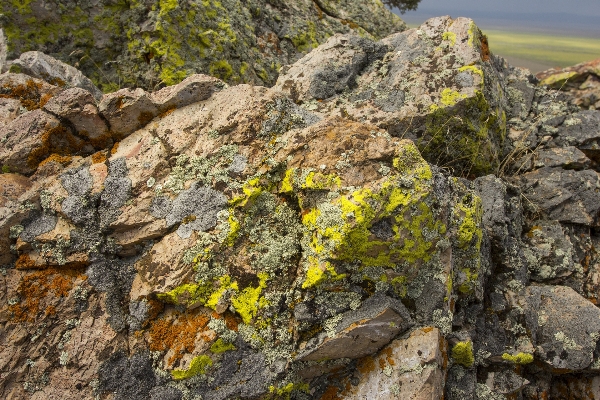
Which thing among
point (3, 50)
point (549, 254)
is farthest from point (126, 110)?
point (549, 254)

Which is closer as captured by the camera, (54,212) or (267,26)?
(54,212)

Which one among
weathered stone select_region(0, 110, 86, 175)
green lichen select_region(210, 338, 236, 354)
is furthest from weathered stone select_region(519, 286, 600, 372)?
weathered stone select_region(0, 110, 86, 175)

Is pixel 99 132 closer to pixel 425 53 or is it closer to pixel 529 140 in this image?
pixel 425 53

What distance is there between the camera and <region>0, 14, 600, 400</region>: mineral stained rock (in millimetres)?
4145

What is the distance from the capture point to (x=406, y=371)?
162 inches

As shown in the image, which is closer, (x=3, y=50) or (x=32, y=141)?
(x=32, y=141)

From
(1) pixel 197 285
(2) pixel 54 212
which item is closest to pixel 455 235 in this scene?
(1) pixel 197 285

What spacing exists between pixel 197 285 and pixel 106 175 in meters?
1.85

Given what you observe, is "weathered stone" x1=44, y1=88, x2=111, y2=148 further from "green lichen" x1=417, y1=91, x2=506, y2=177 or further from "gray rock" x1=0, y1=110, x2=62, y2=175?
"green lichen" x1=417, y1=91, x2=506, y2=177

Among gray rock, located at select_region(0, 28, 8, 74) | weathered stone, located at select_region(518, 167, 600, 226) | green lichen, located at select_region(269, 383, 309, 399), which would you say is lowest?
green lichen, located at select_region(269, 383, 309, 399)

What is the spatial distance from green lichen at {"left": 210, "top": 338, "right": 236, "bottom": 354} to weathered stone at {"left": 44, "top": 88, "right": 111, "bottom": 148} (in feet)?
9.97

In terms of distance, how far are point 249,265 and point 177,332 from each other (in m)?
1.05

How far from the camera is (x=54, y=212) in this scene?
4.58 m

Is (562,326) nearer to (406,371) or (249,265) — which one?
(406,371)
